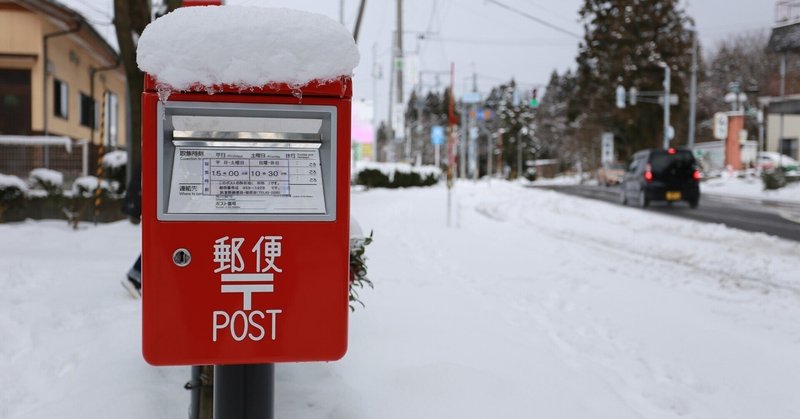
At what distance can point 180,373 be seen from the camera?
353 cm

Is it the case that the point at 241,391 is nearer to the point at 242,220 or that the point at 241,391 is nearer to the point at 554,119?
the point at 242,220

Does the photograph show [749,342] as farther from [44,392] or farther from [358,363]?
[44,392]

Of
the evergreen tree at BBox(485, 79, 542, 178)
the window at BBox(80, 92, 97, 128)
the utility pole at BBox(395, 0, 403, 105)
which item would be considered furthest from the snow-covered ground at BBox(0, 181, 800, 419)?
the evergreen tree at BBox(485, 79, 542, 178)

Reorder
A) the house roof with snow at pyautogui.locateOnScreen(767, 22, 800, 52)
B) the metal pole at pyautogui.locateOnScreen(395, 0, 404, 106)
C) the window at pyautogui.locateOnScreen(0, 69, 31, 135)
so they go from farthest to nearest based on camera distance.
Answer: the metal pole at pyautogui.locateOnScreen(395, 0, 404, 106), the house roof with snow at pyautogui.locateOnScreen(767, 22, 800, 52), the window at pyautogui.locateOnScreen(0, 69, 31, 135)

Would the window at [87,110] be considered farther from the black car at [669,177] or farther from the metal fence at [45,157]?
the black car at [669,177]

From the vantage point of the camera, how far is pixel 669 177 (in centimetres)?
2044

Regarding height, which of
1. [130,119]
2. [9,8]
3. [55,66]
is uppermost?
[9,8]

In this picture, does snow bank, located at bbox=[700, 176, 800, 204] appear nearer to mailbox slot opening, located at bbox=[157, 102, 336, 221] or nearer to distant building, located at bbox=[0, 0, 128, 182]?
distant building, located at bbox=[0, 0, 128, 182]

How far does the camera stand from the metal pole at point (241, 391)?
2.39 metres

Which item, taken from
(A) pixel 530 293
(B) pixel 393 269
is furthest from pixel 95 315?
(A) pixel 530 293

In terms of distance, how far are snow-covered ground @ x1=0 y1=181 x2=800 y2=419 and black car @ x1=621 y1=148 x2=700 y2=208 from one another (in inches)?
435

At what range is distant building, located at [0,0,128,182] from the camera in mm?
16375

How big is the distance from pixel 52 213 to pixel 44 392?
9.57 m

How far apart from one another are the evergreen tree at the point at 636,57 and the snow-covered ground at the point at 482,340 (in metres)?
42.6
